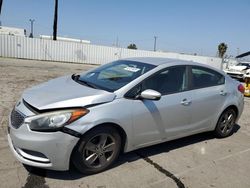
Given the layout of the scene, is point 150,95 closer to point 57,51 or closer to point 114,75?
point 114,75

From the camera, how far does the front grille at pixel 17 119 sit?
10.8 ft

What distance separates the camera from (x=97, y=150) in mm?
3588

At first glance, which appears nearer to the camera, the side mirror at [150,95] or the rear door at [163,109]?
the side mirror at [150,95]

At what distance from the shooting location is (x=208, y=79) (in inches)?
196

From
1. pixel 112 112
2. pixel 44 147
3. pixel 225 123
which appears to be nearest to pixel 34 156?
pixel 44 147

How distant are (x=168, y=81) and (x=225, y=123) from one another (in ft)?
6.09

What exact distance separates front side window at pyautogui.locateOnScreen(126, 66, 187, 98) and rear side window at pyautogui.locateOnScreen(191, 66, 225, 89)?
246mm

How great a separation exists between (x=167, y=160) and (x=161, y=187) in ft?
2.73

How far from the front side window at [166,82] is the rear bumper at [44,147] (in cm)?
108

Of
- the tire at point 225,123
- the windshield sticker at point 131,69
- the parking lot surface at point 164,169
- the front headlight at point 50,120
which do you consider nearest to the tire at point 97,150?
the parking lot surface at point 164,169

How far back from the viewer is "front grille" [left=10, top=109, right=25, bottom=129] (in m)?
3.29

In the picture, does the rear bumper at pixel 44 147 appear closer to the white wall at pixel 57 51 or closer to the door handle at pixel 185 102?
the door handle at pixel 185 102

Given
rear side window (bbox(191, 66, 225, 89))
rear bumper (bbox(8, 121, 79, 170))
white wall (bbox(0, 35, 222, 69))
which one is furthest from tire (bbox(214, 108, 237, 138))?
white wall (bbox(0, 35, 222, 69))

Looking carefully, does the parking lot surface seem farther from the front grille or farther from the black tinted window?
the black tinted window
